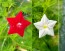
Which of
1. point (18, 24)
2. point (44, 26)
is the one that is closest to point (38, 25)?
point (44, 26)

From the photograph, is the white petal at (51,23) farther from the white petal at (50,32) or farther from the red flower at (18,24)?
the red flower at (18,24)

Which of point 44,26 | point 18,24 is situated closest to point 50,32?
point 44,26

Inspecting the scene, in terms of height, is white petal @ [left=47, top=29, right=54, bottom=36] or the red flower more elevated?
the red flower

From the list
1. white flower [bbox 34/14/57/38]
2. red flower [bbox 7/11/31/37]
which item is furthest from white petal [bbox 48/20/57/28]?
red flower [bbox 7/11/31/37]

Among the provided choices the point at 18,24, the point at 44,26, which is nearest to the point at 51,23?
the point at 44,26

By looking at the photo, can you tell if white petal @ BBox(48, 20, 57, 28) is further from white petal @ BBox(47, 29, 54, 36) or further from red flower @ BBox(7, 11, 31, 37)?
red flower @ BBox(7, 11, 31, 37)

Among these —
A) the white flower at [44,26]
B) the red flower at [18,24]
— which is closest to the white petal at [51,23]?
the white flower at [44,26]

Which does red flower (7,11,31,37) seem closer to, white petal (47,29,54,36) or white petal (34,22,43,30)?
white petal (34,22,43,30)

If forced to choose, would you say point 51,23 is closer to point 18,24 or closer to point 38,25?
point 38,25

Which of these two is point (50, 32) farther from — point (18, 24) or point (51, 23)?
point (18, 24)

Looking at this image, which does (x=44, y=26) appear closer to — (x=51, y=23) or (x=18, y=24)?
(x=51, y=23)
